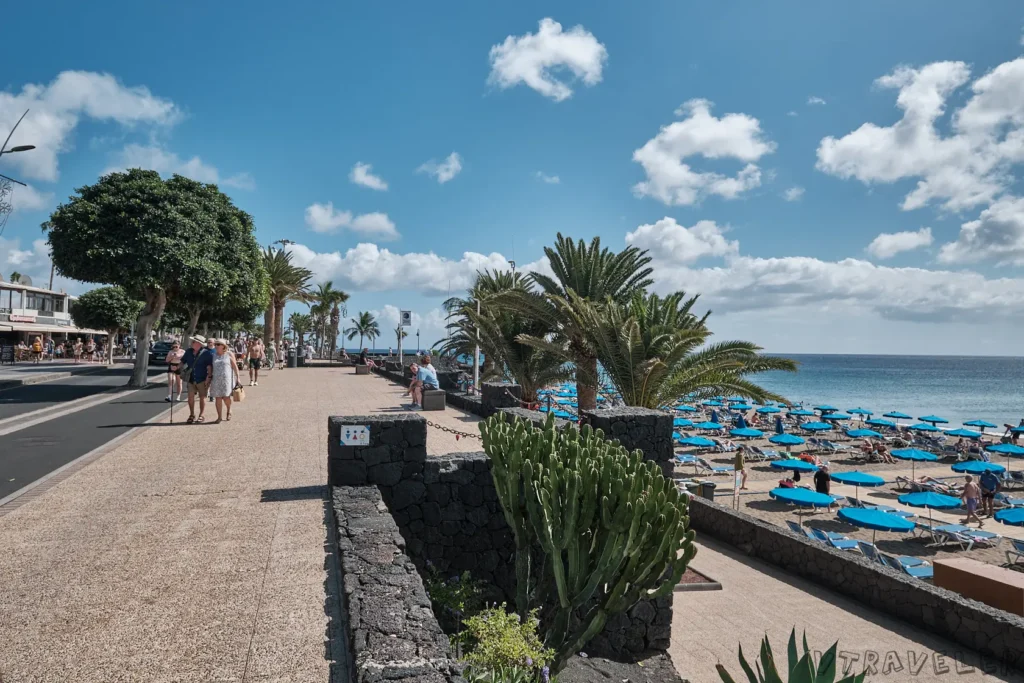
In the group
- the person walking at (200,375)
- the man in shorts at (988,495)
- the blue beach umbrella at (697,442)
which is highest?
the person walking at (200,375)

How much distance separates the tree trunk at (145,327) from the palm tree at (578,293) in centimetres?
1289

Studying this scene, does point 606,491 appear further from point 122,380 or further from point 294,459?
point 122,380

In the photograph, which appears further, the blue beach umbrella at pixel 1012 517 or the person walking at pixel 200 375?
the blue beach umbrella at pixel 1012 517

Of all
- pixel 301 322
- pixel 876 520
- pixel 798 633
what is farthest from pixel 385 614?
pixel 301 322

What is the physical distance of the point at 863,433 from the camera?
32656 mm

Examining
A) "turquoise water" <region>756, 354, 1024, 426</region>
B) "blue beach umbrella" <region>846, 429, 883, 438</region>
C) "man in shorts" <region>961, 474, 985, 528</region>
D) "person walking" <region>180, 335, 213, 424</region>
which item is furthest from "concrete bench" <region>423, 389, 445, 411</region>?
"turquoise water" <region>756, 354, 1024, 426</region>

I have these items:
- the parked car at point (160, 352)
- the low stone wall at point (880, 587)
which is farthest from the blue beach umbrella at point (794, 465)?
the parked car at point (160, 352)

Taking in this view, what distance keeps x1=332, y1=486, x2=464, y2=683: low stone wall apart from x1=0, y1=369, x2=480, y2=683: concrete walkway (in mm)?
236

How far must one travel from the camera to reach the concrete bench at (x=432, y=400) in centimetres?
1670

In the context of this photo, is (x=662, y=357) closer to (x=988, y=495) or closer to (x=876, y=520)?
(x=876, y=520)

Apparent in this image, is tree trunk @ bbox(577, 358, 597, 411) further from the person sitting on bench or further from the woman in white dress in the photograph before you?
the woman in white dress

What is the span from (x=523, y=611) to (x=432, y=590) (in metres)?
1.37

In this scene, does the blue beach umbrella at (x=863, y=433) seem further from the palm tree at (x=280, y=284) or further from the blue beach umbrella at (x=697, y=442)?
the palm tree at (x=280, y=284)

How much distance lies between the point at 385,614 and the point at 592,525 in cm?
237
